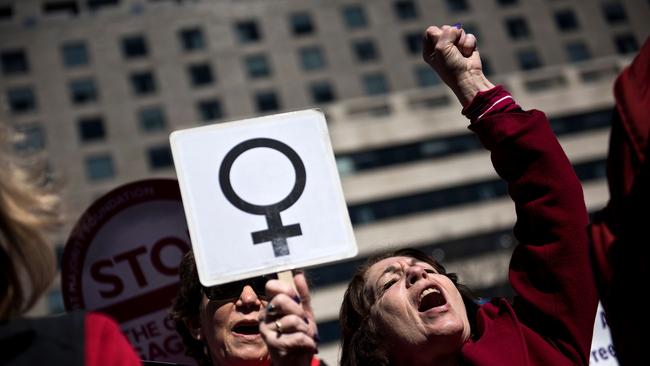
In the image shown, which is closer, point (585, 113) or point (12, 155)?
point (12, 155)

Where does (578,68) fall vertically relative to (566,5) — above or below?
below

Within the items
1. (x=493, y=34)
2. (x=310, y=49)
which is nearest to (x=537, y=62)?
(x=493, y=34)

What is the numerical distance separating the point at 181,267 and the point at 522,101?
138ft

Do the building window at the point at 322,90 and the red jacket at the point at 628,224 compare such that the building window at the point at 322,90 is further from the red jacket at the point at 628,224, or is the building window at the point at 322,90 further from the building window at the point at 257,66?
the red jacket at the point at 628,224

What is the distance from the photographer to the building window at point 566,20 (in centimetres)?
4866

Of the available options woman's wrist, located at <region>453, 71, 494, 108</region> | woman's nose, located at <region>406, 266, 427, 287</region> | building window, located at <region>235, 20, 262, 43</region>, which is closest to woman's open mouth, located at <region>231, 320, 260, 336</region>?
woman's nose, located at <region>406, 266, 427, 287</region>

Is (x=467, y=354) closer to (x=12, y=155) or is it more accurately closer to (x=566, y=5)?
(x=12, y=155)

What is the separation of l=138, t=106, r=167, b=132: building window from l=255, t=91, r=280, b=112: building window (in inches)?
216

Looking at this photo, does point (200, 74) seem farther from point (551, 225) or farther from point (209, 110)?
point (551, 225)

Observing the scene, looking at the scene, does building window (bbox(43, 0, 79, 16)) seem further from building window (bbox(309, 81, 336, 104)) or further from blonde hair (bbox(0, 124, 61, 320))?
blonde hair (bbox(0, 124, 61, 320))

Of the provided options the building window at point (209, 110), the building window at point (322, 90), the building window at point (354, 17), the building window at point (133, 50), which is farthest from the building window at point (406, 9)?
the building window at point (133, 50)

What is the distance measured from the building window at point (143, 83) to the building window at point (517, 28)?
878 inches

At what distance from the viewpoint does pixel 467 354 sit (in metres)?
2.73

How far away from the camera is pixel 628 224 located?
5.77 ft
